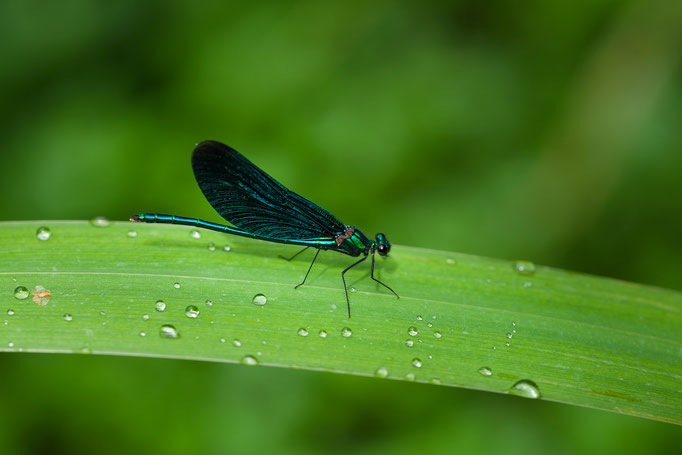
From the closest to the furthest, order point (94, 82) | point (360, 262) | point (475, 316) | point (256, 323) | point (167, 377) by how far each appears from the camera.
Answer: point (256, 323) < point (475, 316) < point (360, 262) < point (167, 377) < point (94, 82)

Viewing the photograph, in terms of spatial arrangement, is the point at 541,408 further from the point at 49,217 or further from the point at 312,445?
the point at 49,217

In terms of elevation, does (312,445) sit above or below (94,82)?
below

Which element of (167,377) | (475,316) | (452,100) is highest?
(452,100)

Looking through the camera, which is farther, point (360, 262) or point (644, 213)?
point (644, 213)

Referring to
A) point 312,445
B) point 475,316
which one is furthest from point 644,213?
point 312,445

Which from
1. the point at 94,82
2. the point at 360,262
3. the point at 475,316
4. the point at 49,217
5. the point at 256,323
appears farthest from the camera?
the point at 94,82

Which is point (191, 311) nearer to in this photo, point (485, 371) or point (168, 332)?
point (168, 332)

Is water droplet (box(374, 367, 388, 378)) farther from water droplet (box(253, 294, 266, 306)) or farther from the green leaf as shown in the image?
water droplet (box(253, 294, 266, 306))

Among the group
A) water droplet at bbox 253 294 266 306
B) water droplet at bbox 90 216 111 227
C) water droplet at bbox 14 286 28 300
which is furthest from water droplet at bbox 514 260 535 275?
water droplet at bbox 14 286 28 300
